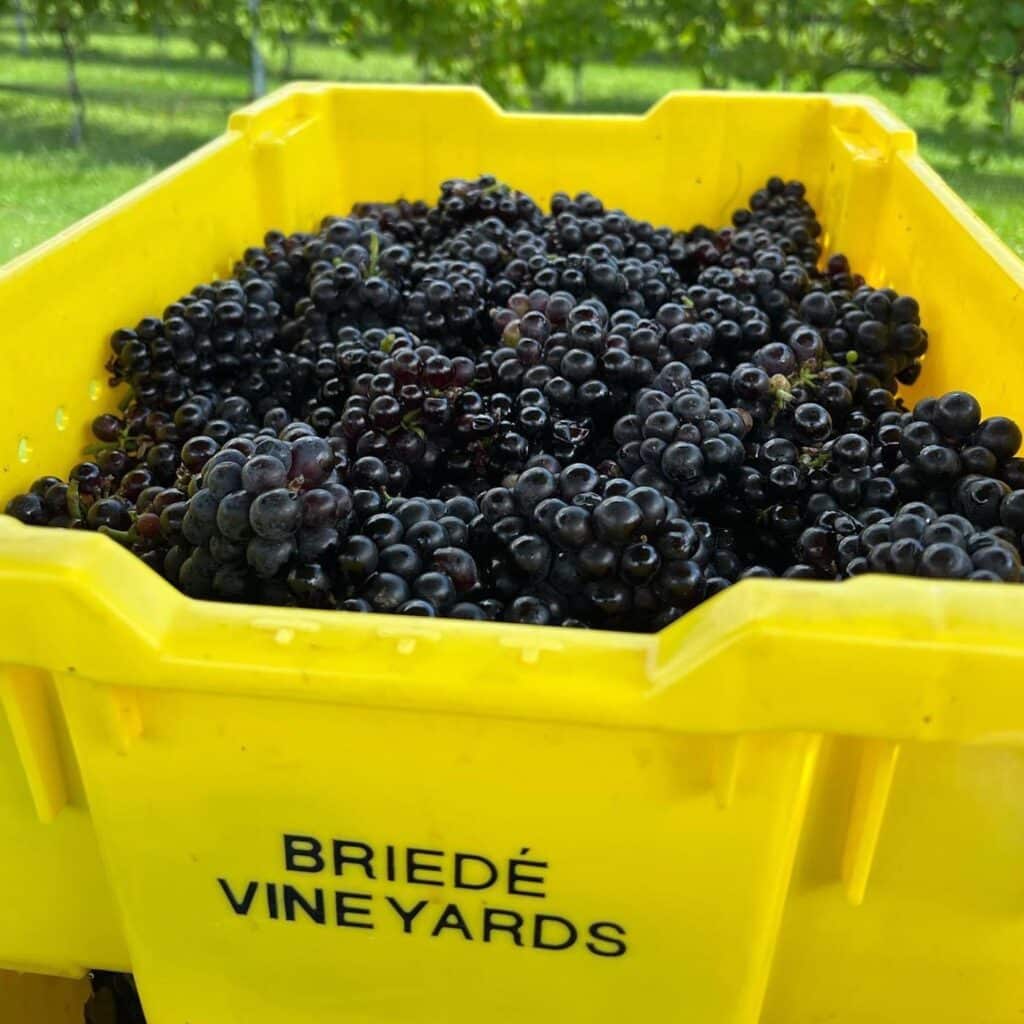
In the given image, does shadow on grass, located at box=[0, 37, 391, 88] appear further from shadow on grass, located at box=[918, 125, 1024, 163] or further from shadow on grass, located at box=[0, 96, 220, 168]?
shadow on grass, located at box=[918, 125, 1024, 163]

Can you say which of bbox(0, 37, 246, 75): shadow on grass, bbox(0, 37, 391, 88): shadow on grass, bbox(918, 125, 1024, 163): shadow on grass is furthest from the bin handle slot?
bbox(0, 37, 246, 75): shadow on grass

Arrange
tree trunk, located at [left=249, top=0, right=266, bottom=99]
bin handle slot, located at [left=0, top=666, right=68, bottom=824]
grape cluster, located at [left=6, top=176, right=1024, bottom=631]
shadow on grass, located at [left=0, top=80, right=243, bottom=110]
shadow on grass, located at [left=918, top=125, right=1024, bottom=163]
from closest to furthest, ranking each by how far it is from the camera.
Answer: bin handle slot, located at [left=0, top=666, right=68, bottom=824]
grape cluster, located at [left=6, top=176, right=1024, bottom=631]
shadow on grass, located at [left=918, top=125, right=1024, bottom=163]
tree trunk, located at [left=249, top=0, right=266, bottom=99]
shadow on grass, located at [left=0, top=80, right=243, bottom=110]

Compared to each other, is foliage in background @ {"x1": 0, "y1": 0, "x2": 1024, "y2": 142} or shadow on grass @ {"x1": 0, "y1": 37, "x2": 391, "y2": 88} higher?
foliage in background @ {"x1": 0, "y1": 0, "x2": 1024, "y2": 142}

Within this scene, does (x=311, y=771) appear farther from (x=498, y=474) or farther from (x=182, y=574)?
(x=498, y=474)

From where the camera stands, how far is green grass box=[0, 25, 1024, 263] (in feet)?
13.7

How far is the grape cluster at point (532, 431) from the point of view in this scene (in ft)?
2.82

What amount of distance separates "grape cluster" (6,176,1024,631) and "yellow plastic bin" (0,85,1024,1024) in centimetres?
17

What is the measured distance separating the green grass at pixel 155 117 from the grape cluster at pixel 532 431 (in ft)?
7.37

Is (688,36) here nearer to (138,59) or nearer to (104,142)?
(104,142)

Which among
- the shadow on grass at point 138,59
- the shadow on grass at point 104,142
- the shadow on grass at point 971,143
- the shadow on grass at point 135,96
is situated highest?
the shadow on grass at point 971,143

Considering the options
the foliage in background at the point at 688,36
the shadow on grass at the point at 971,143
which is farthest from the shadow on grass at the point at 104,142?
the shadow on grass at the point at 971,143

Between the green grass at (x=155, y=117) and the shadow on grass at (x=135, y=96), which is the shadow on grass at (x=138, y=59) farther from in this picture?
the shadow on grass at (x=135, y=96)

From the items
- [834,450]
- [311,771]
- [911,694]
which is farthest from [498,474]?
[911,694]

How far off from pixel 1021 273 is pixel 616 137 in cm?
99
